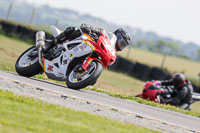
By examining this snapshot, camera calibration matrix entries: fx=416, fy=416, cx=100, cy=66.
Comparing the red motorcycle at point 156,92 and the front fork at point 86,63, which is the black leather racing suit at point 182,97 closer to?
the red motorcycle at point 156,92

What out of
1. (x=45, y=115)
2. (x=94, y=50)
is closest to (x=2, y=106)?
(x=45, y=115)

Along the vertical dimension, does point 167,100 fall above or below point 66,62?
below

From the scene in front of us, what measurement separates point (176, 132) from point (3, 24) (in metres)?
24.4

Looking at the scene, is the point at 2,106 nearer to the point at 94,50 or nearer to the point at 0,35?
the point at 94,50

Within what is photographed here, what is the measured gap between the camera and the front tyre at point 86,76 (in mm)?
8461

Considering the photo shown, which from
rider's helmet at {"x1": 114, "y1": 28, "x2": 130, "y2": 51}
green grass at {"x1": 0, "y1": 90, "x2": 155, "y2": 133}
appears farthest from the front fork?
green grass at {"x1": 0, "y1": 90, "x2": 155, "y2": 133}

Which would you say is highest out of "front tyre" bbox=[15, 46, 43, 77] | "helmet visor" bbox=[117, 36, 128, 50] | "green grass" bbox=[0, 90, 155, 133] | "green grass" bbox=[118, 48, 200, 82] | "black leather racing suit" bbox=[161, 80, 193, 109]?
"helmet visor" bbox=[117, 36, 128, 50]

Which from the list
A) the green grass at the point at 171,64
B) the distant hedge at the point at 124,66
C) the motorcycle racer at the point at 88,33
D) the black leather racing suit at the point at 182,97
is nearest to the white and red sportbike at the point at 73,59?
the motorcycle racer at the point at 88,33

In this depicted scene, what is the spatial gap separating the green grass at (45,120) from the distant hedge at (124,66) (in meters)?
17.9

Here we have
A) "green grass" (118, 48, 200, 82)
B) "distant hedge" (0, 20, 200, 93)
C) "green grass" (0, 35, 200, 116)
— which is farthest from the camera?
"green grass" (118, 48, 200, 82)

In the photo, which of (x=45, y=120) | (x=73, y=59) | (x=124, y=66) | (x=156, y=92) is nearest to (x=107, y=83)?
(x=156, y=92)

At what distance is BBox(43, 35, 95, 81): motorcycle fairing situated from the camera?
8898 millimetres

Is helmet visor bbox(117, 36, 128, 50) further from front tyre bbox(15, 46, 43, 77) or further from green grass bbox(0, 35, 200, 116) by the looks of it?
green grass bbox(0, 35, 200, 116)

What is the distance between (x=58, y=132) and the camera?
483 centimetres
